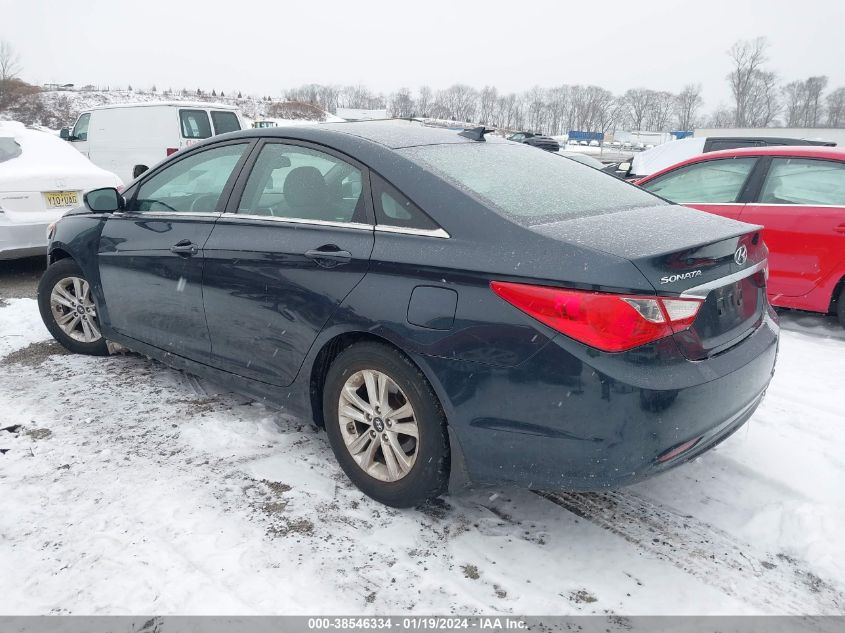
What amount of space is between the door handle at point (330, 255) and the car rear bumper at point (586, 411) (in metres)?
0.63

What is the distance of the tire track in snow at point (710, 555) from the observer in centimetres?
231

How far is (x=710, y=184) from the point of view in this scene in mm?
6059

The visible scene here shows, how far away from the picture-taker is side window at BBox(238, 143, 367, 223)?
114 inches

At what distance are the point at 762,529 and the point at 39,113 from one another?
6465 cm

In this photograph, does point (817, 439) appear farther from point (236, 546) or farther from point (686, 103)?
point (686, 103)

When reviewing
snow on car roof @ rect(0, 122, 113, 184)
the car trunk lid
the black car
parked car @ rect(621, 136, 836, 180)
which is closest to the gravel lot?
the black car

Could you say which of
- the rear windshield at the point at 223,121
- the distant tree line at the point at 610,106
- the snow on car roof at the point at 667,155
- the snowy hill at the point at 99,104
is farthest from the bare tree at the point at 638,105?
the rear windshield at the point at 223,121

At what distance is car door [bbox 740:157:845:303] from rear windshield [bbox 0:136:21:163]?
23.8ft

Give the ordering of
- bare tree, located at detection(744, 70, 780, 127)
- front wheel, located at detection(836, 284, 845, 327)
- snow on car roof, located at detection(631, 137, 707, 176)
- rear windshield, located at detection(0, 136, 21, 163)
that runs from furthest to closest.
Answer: bare tree, located at detection(744, 70, 780, 127), snow on car roof, located at detection(631, 137, 707, 176), rear windshield, located at detection(0, 136, 21, 163), front wheel, located at detection(836, 284, 845, 327)

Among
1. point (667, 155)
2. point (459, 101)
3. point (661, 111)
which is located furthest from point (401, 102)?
point (667, 155)

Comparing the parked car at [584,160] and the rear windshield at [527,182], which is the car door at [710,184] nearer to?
the parked car at [584,160]

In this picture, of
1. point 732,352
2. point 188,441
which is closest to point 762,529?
point 732,352

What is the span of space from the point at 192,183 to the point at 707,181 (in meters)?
4.67

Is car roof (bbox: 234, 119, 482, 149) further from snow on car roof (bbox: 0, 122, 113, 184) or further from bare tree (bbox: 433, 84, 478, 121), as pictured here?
bare tree (bbox: 433, 84, 478, 121)
